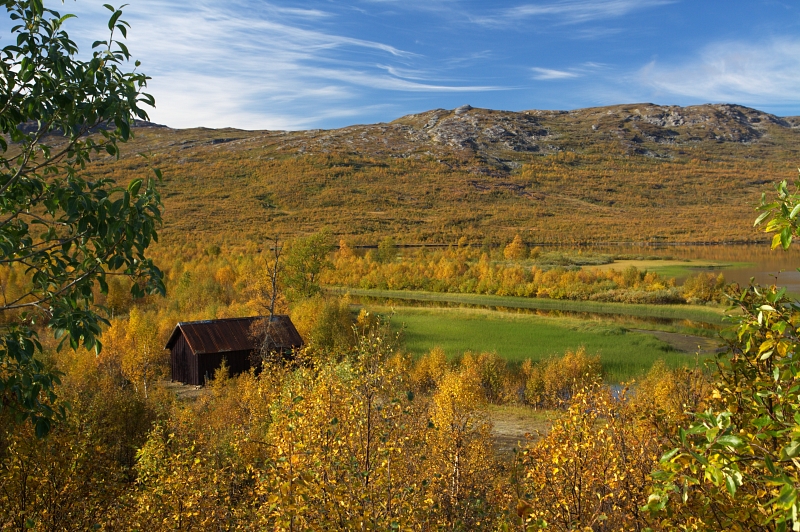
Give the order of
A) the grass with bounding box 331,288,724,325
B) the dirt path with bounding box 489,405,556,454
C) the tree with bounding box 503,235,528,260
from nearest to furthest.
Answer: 1. the dirt path with bounding box 489,405,556,454
2. the grass with bounding box 331,288,724,325
3. the tree with bounding box 503,235,528,260

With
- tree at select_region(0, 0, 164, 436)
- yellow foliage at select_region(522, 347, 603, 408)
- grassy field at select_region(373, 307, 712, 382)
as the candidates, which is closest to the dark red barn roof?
grassy field at select_region(373, 307, 712, 382)

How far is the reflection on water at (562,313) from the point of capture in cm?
4575

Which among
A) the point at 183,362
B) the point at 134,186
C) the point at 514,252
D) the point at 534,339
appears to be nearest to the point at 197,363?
the point at 183,362

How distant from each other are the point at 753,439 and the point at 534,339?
37357mm

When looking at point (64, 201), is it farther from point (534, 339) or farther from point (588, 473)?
point (534, 339)

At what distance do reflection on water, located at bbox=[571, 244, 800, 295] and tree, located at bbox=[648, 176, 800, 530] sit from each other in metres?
63.2

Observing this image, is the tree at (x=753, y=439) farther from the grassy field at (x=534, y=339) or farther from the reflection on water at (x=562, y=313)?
the reflection on water at (x=562, y=313)

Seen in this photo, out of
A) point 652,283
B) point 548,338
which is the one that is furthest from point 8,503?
point 652,283

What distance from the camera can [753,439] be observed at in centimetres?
326

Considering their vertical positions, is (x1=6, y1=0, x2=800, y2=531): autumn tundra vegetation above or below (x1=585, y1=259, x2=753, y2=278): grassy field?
above

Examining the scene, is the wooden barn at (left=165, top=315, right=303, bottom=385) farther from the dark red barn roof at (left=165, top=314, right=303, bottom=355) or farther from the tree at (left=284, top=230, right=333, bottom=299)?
the tree at (left=284, top=230, right=333, bottom=299)

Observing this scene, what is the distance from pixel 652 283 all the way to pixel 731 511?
61746 mm

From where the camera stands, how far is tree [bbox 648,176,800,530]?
2682mm

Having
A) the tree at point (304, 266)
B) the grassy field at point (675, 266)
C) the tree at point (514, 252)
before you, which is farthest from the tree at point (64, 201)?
the tree at point (514, 252)
